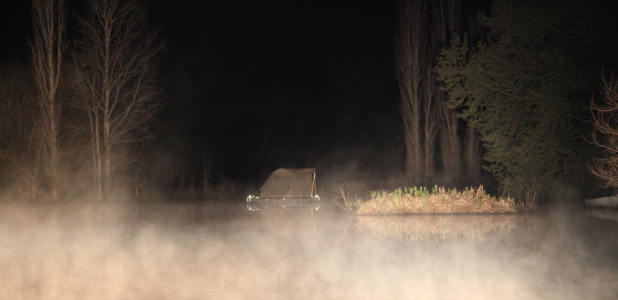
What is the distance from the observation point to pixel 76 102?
28047mm

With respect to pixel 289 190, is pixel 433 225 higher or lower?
lower

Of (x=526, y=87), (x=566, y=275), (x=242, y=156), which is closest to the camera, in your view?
(x=566, y=275)

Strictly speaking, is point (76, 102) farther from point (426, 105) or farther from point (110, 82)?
point (426, 105)

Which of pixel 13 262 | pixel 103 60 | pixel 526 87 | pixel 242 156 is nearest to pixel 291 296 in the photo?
pixel 13 262

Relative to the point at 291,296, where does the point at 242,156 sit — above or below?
above

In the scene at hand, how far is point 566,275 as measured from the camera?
949 centimetres

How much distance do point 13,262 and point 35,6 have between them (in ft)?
68.4

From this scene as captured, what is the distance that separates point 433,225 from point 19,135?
2202 cm

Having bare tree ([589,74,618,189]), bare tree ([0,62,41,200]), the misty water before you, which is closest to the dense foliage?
bare tree ([589,74,618,189])

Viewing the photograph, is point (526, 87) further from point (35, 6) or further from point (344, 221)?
point (35, 6)

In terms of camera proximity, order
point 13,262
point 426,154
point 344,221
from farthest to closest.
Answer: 1. point 426,154
2. point 344,221
3. point 13,262

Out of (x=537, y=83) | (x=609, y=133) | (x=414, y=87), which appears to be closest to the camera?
(x=609, y=133)

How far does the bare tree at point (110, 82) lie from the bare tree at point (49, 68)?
1162 millimetres

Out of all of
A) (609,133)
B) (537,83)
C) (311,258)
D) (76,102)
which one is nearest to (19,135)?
(76,102)
